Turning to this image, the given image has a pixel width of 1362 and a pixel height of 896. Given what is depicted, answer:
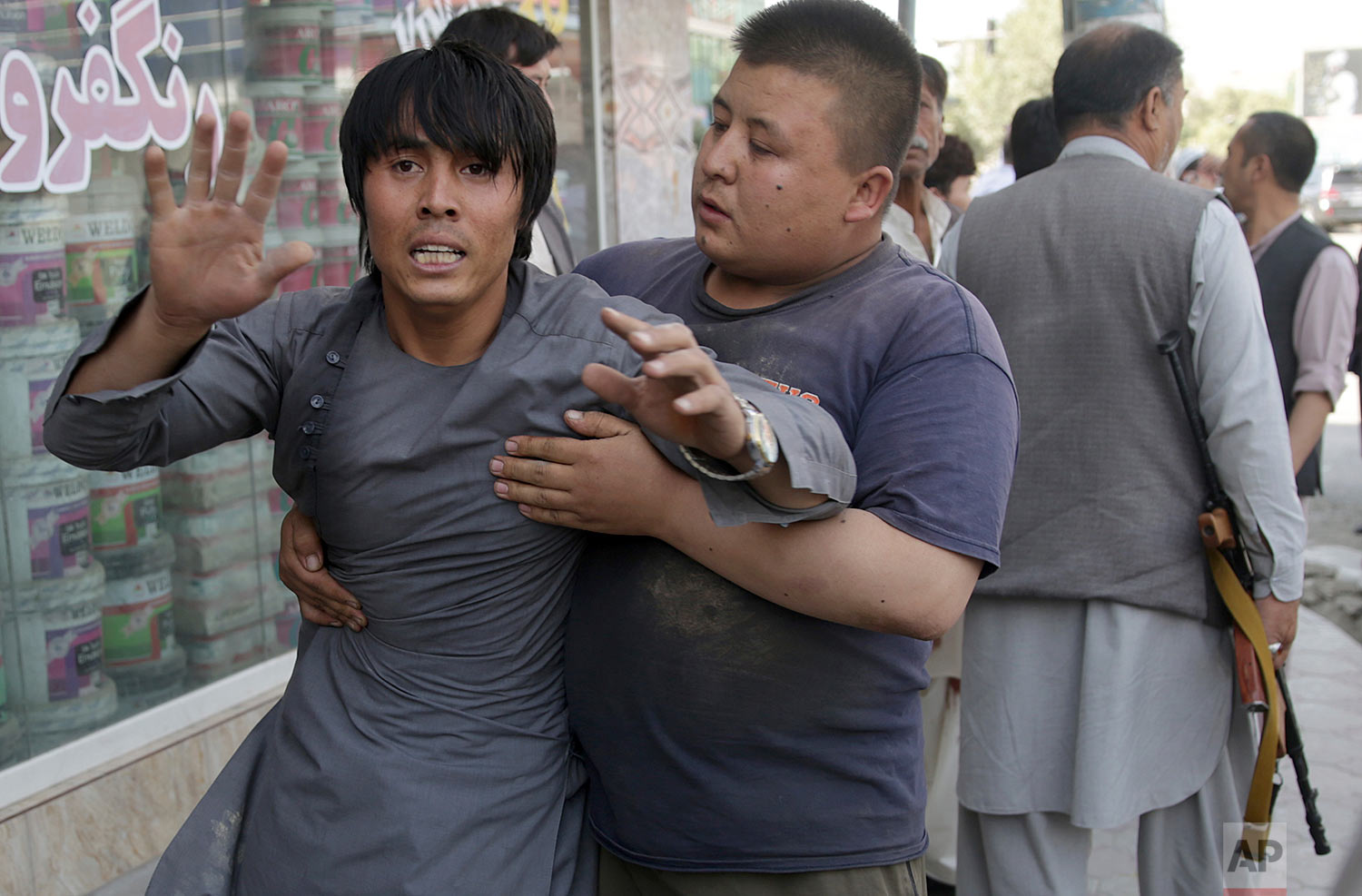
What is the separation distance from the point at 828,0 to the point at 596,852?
1.34 m

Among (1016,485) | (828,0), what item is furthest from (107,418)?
(1016,485)

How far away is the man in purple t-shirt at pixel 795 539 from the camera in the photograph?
64.1 inches

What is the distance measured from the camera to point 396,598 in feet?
5.48

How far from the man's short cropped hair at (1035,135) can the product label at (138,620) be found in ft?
10.1

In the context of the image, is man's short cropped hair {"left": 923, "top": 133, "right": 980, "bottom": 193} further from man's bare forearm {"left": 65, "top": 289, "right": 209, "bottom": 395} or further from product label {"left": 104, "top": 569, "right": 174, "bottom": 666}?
man's bare forearm {"left": 65, "top": 289, "right": 209, "bottom": 395}

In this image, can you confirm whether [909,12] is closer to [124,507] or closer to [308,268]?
[308,268]

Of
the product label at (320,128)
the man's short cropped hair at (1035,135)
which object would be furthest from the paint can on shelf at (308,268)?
the man's short cropped hair at (1035,135)

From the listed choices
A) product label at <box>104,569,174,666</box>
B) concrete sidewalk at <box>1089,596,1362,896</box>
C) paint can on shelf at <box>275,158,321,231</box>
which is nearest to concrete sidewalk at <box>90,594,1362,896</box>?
concrete sidewalk at <box>1089,596,1362,896</box>

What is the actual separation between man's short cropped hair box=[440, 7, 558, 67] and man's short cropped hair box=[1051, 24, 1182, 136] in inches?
51.9

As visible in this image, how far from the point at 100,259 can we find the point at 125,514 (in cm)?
→ 72

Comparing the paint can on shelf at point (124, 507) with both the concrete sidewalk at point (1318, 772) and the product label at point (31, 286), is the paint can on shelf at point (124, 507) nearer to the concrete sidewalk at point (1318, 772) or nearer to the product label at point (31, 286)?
the product label at point (31, 286)

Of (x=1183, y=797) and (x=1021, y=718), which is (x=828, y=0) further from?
(x=1183, y=797)

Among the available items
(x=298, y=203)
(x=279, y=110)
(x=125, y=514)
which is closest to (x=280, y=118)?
(x=279, y=110)

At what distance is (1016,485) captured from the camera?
118 inches
